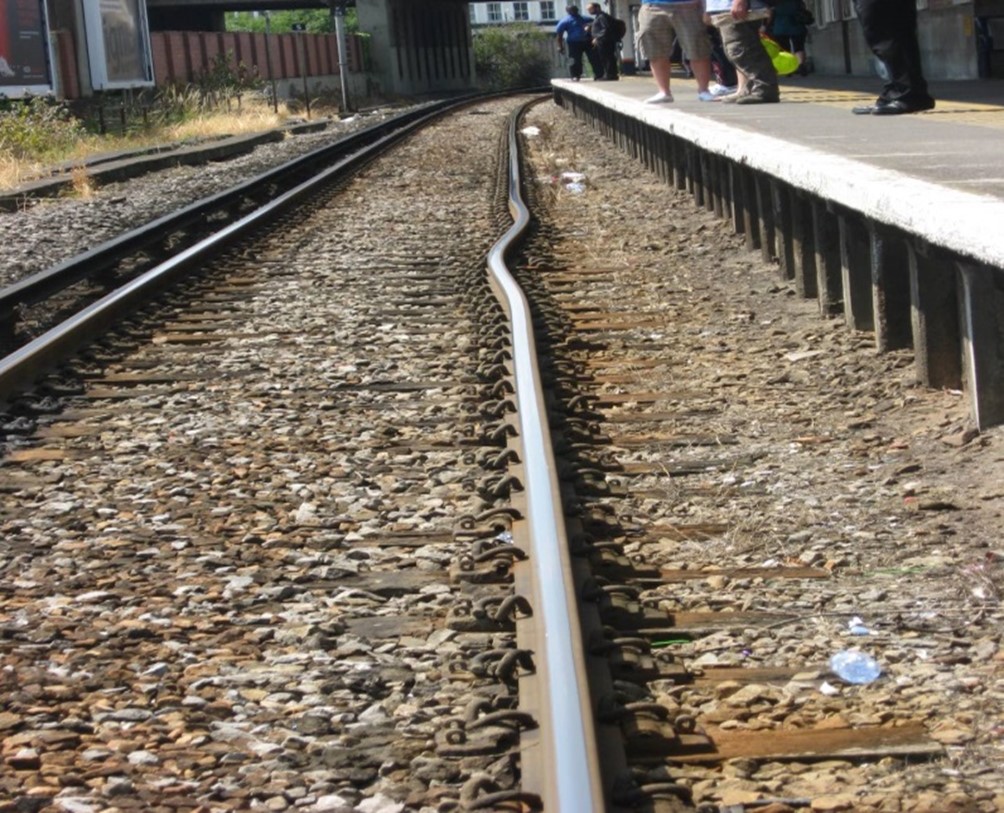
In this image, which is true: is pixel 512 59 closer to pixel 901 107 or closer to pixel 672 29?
pixel 672 29

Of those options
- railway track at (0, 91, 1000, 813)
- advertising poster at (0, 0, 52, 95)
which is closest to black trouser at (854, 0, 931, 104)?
railway track at (0, 91, 1000, 813)

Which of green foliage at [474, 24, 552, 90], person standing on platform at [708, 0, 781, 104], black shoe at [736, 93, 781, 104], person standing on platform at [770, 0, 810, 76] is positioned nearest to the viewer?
person standing on platform at [708, 0, 781, 104]

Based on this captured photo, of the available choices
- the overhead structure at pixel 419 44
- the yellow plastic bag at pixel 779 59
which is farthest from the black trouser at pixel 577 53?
the overhead structure at pixel 419 44

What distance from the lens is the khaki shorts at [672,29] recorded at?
1371 centimetres

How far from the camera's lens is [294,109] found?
44.9 m

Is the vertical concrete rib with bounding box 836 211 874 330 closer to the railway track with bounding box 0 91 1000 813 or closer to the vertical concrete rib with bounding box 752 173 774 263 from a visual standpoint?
the railway track with bounding box 0 91 1000 813

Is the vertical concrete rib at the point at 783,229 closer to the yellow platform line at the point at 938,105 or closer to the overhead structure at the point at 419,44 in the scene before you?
the yellow platform line at the point at 938,105

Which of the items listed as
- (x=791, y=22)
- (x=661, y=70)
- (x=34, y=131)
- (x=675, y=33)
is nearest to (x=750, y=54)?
(x=675, y=33)

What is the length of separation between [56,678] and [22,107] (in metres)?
23.2

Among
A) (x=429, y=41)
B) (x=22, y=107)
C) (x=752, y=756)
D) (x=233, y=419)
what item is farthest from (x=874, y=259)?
(x=429, y=41)

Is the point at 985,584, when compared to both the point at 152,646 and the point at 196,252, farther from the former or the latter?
the point at 196,252

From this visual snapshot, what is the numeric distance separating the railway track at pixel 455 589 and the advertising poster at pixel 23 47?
22140mm

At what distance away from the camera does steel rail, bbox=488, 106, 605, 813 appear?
2715 mm

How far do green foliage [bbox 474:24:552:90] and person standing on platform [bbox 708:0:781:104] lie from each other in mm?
68621
